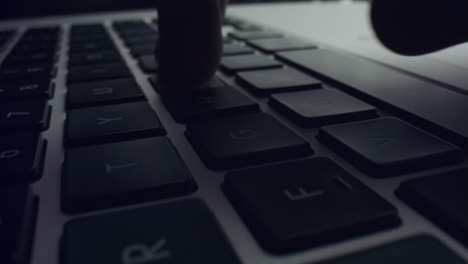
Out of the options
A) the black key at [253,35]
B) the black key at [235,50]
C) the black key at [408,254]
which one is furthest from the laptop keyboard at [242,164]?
the black key at [253,35]

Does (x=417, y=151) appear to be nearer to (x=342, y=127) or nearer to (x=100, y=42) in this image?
(x=342, y=127)

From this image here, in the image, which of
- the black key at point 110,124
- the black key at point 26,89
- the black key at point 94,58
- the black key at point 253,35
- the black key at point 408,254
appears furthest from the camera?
the black key at point 253,35

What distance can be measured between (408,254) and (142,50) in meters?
0.44

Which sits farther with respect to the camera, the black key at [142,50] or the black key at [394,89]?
the black key at [142,50]

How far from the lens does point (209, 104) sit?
344 mm

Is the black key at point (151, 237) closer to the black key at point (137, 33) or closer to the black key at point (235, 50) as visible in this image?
the black key at point (235, 50)

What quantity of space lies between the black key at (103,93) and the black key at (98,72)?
0.09ft

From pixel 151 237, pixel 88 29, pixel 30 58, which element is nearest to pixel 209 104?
pixel 151 237

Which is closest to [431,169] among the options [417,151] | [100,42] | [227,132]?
[417,151]

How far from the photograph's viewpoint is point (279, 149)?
0.26m

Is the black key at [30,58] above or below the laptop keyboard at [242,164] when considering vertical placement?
above

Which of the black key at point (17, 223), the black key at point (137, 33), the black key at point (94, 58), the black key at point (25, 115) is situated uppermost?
the black key at point (137, 33)

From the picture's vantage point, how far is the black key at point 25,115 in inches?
12.4

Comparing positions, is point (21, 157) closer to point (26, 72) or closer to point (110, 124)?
point (110, 124)
